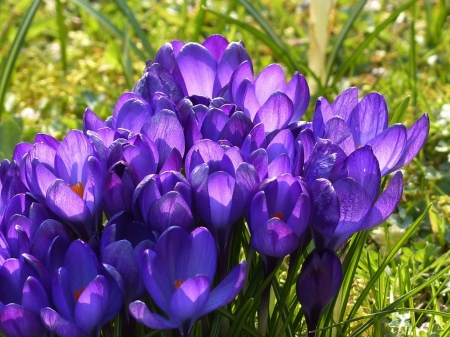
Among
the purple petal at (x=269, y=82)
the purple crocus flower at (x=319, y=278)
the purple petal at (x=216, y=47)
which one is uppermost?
the purple petal at (x=216, y=47)

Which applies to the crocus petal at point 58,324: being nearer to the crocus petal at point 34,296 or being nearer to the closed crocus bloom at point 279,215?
the crocus petal at point 34,296

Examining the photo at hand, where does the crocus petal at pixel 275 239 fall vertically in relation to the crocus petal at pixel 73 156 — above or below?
below

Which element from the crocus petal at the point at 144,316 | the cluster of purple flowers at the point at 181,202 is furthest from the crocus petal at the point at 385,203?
the crocus petal at the point at 144,316

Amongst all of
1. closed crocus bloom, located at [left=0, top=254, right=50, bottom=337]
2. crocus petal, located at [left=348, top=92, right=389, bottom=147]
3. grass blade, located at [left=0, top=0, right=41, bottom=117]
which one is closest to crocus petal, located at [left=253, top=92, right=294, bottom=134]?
crocus petal, located at [left=348, top=92, right=389, bottom=147]

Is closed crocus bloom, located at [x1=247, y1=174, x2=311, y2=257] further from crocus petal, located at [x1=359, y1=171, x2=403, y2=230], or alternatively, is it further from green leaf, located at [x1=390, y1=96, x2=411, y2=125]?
green leaf, located at [x1=390, y1=96, x2=411, y2=125]

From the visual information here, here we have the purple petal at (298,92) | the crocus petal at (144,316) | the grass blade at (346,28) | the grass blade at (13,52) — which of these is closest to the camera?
the crocus petal at (144,316)

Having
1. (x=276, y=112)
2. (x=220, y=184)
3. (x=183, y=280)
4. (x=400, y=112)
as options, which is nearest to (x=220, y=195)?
(x=220, y=184)

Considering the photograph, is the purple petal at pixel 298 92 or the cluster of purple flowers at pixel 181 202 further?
the purple petal at pixel 298 92

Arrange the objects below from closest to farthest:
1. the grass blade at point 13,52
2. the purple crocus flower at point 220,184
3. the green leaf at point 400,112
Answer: the purple crocus flower at point 220,184, the green leaf at point 400,112, the grass blade at point 13,52
